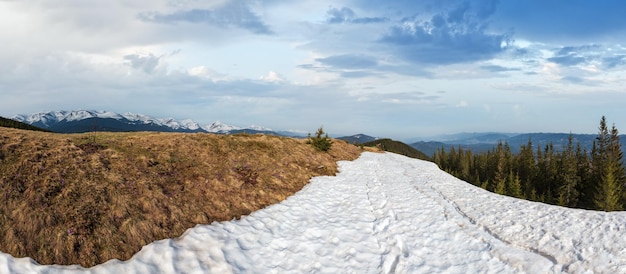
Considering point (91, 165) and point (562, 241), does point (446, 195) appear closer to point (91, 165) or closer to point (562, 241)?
point (562, 241)

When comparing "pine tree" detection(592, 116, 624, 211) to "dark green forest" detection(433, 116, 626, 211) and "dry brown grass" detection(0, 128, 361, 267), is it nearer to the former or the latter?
"dark green forest" detection(433, 116, 626, 211)

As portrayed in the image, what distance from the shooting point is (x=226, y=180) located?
1430cm

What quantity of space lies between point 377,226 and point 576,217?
7119 millimetres

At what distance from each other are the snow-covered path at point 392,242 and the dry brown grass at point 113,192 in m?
0.70

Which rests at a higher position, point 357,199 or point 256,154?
point 256,154

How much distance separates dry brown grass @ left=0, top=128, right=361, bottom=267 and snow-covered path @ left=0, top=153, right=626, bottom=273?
698 millimetres

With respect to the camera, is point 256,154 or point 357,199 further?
point 256,154

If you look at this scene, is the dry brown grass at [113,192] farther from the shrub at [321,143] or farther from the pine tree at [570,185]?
the pine tree at [570,185]

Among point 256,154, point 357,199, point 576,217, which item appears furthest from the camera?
point 256,154

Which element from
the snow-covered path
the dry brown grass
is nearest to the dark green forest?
the snow-covered path

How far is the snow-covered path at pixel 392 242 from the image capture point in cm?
791

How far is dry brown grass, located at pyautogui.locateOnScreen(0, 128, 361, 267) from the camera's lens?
25.3ft

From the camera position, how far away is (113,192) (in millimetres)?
10117

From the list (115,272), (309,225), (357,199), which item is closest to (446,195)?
(357,199)
